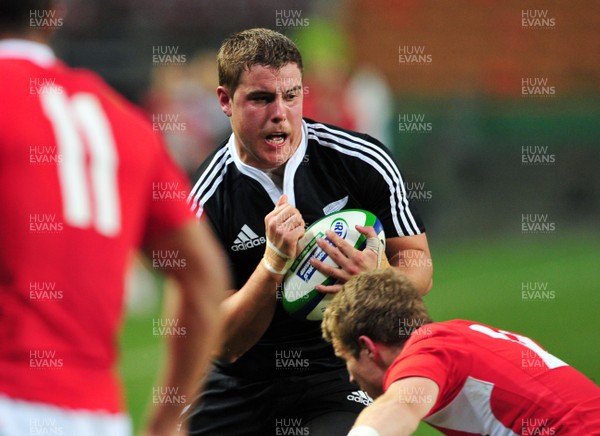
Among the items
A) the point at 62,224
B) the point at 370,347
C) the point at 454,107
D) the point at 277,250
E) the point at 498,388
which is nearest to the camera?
the point at 62,224

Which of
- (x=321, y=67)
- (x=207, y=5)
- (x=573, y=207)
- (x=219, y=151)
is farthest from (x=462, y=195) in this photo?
(x=219, y=151)

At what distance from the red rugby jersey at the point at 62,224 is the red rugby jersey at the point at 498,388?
4.93 ft

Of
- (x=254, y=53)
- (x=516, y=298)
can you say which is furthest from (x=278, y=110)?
(x=516, y=298)

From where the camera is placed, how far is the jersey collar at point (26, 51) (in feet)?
8.38

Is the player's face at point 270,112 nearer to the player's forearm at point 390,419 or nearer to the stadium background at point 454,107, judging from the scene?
the player's forearm at point 390,419

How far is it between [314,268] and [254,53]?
1080mm

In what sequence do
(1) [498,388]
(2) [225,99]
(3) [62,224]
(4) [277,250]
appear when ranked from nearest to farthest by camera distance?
1. (3) [62,224]
2. (1) [498,388]
3. (4) [277,250]
4. (2) [225,99]

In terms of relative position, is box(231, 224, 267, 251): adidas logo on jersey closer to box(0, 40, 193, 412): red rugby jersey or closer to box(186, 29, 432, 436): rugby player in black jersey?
box(186, 29, 432, 436): rugby player in black jersey

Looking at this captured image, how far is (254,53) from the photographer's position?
206 inches

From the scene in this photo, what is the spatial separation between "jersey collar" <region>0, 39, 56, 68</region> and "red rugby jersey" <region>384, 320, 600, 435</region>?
179cm

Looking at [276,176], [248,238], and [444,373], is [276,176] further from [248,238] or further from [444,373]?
[444,373]

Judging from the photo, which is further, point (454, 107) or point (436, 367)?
point (454, 107)

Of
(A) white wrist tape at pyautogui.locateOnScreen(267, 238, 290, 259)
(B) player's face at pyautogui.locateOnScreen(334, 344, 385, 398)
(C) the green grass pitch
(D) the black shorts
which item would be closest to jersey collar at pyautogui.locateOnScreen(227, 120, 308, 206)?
(A) white wrist tape at pyautogui.locateOnScreen(267, 238, 290, 259)

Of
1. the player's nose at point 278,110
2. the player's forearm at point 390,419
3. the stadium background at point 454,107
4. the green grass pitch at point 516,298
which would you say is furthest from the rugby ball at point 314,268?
the stadium background at point 454,107
